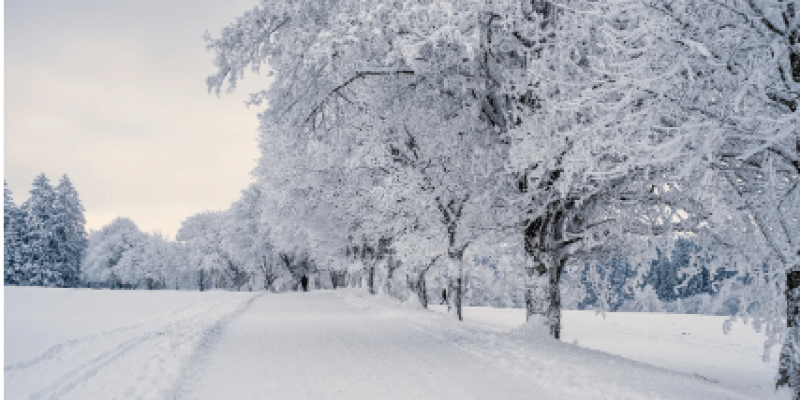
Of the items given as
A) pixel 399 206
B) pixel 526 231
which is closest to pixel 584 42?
pixel 526 231

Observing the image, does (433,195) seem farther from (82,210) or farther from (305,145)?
(82,210)

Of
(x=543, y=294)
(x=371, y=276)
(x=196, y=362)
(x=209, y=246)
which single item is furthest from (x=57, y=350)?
(x=209, y=246)

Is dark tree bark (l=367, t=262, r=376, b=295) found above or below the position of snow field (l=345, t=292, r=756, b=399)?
below

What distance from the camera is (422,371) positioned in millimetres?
7656

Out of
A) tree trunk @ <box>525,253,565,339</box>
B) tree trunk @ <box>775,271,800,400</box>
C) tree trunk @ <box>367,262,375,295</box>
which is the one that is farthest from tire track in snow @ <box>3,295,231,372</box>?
tree trunk @ <box>367,262,375,295</box>

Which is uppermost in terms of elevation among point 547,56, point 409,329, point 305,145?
point 547,56

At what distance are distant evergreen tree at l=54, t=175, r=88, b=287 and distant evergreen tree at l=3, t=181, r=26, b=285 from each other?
3323mm

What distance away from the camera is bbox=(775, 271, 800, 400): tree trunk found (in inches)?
240

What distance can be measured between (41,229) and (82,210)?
9.51m

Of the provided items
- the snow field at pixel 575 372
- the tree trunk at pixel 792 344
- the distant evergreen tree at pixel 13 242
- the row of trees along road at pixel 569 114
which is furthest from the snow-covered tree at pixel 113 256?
the tree trunk at pixel 792 344

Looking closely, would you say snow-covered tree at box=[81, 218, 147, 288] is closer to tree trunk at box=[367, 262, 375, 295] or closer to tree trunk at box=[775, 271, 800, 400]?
tree trunk at box=[367, 262, 375, 295]

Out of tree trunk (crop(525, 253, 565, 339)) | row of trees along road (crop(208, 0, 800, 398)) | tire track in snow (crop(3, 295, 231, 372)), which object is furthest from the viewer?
tree trunk (crop(525, 253, 565, 339))

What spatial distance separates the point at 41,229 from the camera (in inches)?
2093

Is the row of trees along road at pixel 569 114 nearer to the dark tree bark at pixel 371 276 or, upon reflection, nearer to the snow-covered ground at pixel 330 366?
the snow-covered ground at pixel 330 366
